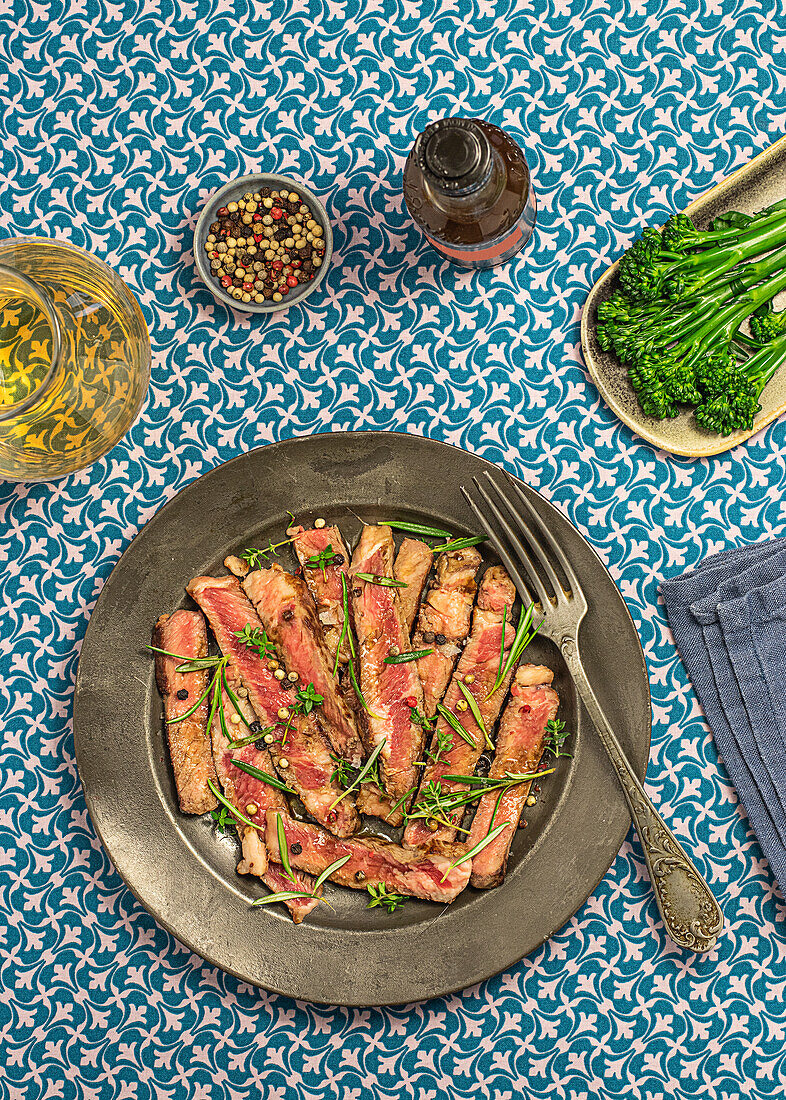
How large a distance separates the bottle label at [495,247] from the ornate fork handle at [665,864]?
128 centimetres

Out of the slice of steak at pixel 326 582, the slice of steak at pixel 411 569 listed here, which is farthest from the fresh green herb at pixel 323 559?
the slice of steak at pixel 411 569

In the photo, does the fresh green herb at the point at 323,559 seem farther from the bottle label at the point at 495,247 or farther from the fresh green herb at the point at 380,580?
the bottle label at the point at 495,247

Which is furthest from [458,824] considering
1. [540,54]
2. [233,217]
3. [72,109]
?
[72,109]

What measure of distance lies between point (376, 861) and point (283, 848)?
303 millimetres

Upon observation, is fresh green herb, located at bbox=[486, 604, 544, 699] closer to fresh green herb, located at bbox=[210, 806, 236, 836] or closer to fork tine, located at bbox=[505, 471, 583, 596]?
fork tine, located at bbox=[505, 471, 583, 596]

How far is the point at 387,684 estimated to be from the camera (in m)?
2.76

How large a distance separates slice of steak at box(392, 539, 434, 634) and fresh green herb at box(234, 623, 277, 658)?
46 centimetres

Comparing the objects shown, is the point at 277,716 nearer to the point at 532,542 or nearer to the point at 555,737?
the point at 555,737

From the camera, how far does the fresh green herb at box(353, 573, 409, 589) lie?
9.06ft

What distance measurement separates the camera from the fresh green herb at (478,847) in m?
2.67

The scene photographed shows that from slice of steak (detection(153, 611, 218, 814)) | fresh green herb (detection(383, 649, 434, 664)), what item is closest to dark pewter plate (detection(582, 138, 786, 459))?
fresh green herb (detection(383, 649, 434, 664))

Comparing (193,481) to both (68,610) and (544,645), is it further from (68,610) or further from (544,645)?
(544,645)

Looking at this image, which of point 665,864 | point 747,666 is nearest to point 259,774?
point 665,864

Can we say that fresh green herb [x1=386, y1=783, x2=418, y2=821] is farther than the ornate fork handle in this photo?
Yes
